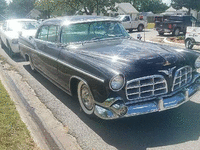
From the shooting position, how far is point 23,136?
3.40 m

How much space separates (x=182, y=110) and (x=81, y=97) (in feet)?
6.56

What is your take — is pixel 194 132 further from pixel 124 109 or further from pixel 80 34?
pixel 80 34

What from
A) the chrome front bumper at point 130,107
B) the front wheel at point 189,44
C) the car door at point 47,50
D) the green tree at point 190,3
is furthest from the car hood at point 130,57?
the green tree at point 190,3

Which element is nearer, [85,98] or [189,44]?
[85,98]

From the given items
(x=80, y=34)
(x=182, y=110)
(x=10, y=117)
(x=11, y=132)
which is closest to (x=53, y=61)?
(x=80, y=34)

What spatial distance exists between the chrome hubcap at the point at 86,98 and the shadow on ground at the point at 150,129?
0.94 feet

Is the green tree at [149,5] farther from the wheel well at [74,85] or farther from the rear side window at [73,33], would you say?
the wheel well at [74,85]

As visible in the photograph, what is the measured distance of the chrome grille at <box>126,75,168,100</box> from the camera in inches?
132

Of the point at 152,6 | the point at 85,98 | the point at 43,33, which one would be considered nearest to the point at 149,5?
the point at 152,6

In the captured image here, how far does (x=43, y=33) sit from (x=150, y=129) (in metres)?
3.83

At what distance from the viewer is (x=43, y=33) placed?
597 cm

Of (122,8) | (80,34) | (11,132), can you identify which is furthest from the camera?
(122,8)

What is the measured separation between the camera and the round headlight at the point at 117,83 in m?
3.25

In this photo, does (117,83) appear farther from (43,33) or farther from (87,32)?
(43,33)
